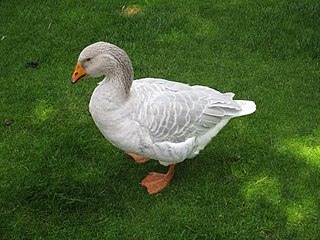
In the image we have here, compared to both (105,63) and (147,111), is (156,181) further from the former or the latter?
(105,63)

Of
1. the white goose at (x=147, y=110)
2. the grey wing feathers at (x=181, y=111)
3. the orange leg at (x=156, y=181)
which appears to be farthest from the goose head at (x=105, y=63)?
the orange leg at (x=156, y=181)

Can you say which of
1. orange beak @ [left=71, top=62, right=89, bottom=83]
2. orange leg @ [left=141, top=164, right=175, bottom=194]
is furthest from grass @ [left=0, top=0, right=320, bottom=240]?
orange beak @ [left=71, top=62, right=89, bottom=83]

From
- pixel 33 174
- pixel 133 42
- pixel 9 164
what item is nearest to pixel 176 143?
pixel 33 174

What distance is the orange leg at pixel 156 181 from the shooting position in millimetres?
3842

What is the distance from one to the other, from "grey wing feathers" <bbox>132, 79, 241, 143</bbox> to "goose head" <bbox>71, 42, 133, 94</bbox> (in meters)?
0.28

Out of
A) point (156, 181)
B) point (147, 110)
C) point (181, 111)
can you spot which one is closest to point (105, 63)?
point (147, 110)

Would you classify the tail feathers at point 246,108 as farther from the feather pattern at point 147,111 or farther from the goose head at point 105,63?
the goose head at point 105,63

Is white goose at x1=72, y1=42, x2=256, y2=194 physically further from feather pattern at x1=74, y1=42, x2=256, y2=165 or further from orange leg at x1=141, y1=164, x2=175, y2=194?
orange leg at x1=141, y1=164, x2=175, y2=194

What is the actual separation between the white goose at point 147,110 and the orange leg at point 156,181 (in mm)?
263

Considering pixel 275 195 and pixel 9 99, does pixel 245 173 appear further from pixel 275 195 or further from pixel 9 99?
pixel 9 99

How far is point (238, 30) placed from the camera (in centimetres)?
586

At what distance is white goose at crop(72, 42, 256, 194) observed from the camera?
3.43 m

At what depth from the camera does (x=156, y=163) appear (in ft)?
13.8

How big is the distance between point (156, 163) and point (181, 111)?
771mm
